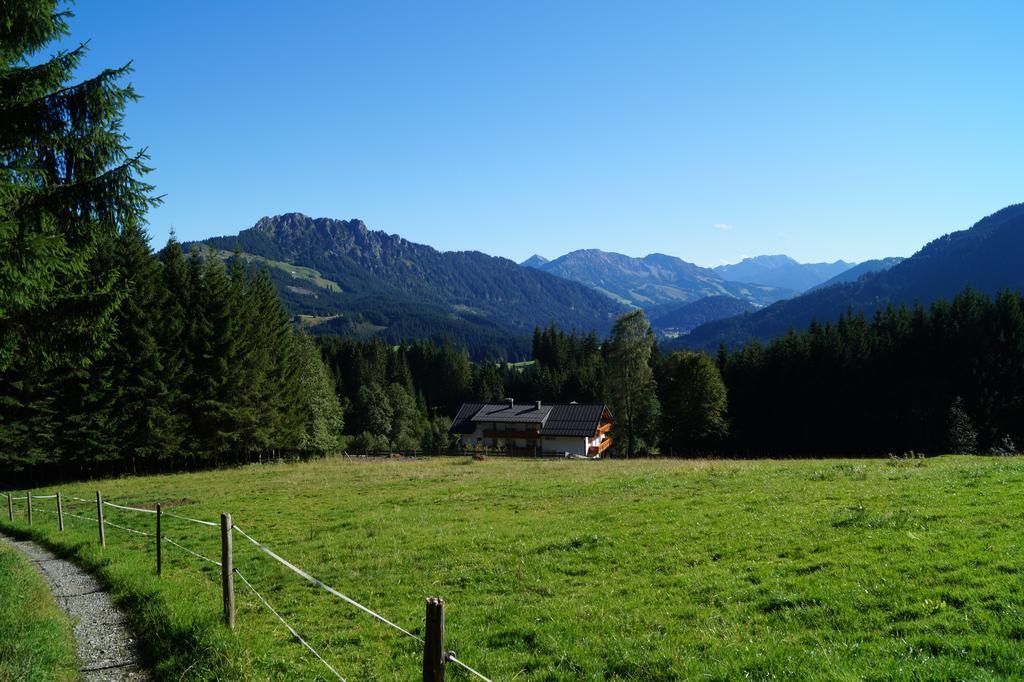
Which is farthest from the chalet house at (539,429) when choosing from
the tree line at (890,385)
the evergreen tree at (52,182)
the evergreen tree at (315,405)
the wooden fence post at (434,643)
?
the wooden fence post at (434,643)

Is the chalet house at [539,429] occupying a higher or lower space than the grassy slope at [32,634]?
lower

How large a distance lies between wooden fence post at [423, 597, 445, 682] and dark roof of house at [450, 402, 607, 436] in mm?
78075

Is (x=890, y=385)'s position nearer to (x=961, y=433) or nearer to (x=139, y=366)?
(x=961, y=433)

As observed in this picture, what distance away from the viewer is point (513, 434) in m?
86.3

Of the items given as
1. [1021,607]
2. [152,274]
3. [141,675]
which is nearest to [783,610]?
[1021,607]

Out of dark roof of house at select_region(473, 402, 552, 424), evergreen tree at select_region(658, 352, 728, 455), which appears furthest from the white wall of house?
evergreen tree at select_region(658, 352, 728, 455)

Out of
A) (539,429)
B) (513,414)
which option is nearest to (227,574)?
(539,429)

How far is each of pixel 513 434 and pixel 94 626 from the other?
76.7 metres

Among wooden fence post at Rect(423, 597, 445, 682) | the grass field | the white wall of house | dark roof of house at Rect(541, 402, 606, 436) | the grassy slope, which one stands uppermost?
wooden fence post at Rect(423, 597, 445, 682)

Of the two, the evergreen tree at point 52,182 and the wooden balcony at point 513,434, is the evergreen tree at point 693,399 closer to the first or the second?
the wooden balcony at point 513,434

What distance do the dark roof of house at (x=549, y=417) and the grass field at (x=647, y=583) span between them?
6135 centimetres

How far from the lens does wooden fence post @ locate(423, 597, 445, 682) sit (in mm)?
5305

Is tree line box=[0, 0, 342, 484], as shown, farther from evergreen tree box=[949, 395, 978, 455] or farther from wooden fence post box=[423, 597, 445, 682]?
evergreen tree box=[949, 395, 978, 455]

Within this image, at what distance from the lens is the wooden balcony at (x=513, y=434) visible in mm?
85312
